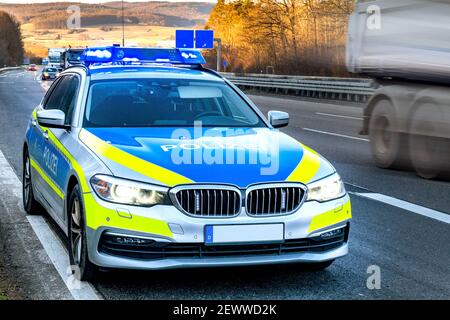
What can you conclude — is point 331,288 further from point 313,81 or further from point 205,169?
point 313,81

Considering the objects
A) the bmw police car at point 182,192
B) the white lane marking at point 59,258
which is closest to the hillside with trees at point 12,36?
the white lane marking at point 59,258

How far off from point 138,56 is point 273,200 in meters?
3.74

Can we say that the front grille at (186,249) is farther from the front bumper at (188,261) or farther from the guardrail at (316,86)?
the guardrail at (316,86)

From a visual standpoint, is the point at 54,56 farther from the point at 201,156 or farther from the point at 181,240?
the point at 181,240

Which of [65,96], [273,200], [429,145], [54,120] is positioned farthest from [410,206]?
[54,120]

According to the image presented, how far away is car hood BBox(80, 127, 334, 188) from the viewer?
4.71 m

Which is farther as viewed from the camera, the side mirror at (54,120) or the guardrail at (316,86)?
the guardrail at (316,86)

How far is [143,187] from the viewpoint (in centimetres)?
464

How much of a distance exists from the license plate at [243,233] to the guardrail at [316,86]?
19153 mm

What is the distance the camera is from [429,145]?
10.6 m

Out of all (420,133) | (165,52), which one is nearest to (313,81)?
(420,133)

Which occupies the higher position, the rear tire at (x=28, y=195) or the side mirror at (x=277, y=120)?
the side mirror at (x=277, y=120)

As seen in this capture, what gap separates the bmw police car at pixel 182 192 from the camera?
4.61 metres

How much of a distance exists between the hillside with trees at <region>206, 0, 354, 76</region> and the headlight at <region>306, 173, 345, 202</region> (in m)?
33.3
